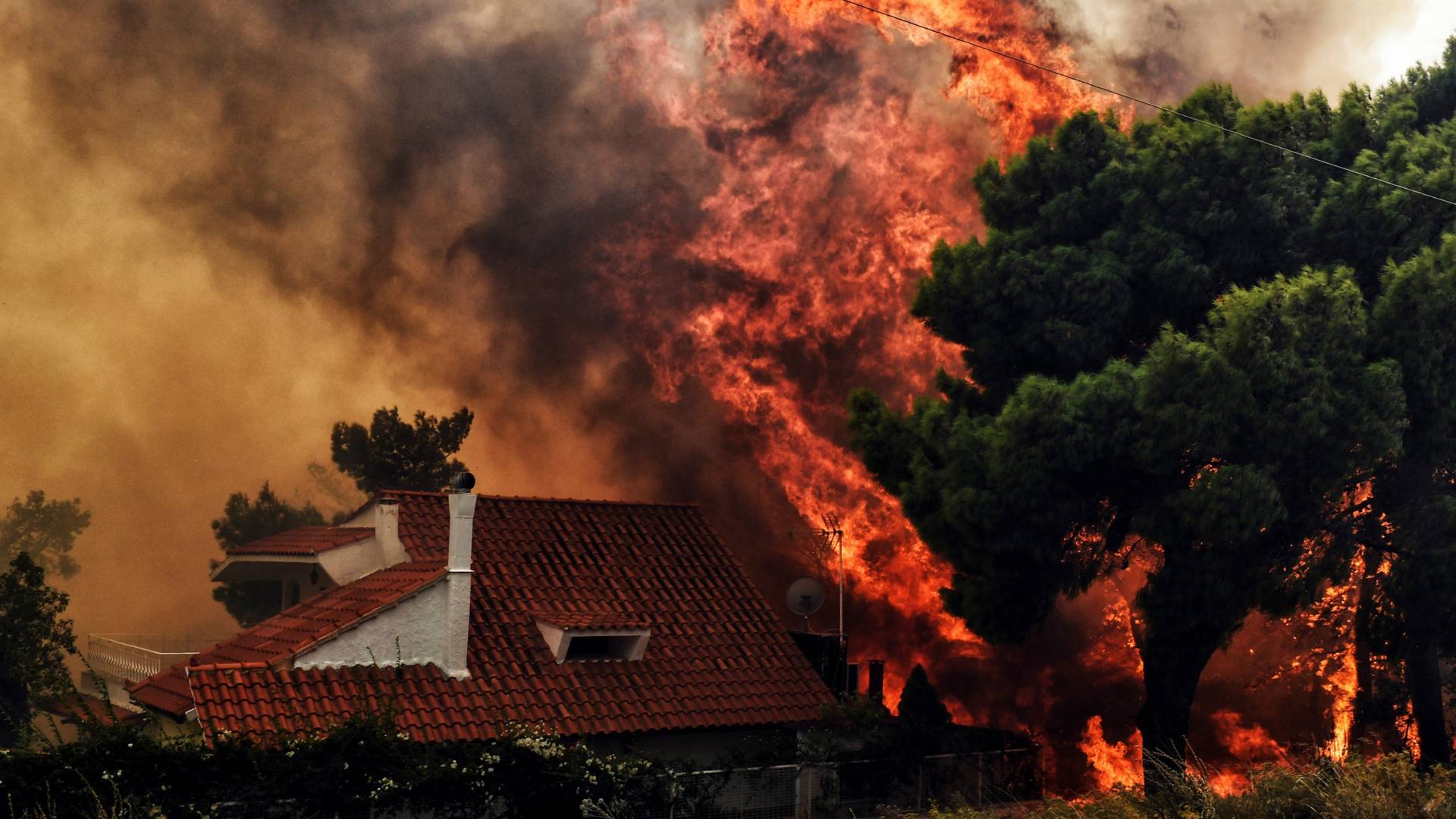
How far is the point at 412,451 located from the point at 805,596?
20921 mm

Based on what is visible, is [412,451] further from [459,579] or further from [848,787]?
[848,787]

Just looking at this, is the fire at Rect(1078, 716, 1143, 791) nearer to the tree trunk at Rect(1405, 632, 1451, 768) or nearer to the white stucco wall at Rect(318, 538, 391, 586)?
the tree trunk at Rect(1405, 632, 1451, 768)

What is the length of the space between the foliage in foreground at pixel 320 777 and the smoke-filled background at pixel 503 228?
21898 millimetres

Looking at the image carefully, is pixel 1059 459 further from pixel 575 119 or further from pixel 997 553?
pixel 575 119

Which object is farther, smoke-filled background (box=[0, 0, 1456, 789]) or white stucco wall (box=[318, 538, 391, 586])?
smoke-filled background (box=[0, 0, 1456, 789])

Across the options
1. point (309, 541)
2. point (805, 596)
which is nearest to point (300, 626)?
point (309, 541)

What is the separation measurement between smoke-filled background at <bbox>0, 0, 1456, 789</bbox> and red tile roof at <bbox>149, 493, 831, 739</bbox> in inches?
561

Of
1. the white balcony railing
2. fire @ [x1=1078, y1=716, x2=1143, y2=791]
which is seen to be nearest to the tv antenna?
fire @ [x1=1078, y1=716, x2=1143, y2=791]

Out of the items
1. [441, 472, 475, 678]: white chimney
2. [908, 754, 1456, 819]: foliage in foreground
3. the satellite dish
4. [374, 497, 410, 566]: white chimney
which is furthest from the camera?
the satellite dish

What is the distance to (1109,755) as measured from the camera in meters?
33.0

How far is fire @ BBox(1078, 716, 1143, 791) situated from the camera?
32.4 m

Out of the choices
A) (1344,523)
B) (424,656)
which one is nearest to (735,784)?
(424,656)

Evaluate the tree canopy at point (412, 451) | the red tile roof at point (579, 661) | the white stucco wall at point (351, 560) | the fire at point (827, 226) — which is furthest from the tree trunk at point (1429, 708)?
the tree canopy at point (412, 451)

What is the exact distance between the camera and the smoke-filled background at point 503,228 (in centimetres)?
4331
